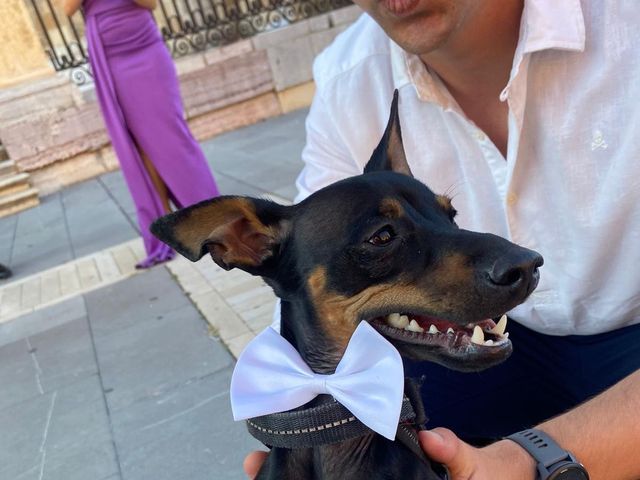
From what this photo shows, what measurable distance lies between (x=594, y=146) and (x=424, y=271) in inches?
30.9

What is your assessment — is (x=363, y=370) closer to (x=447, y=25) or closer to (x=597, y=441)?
(x=597, y=441)

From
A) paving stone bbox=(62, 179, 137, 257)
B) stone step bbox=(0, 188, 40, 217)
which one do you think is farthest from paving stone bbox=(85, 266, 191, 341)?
stone step bbox=(0, 188, 40, 217)

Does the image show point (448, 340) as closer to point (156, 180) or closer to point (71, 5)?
point (156, 180)

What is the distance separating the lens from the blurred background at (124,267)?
140 inches

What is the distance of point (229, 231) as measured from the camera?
1878 mm

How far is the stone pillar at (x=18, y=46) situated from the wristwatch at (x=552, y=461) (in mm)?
10372

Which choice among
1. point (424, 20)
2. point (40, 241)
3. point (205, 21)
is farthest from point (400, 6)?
point (205, 21)

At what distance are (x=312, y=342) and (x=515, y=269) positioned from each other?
60 centimetres

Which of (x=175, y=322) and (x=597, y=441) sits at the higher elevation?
(x=597, y=441)

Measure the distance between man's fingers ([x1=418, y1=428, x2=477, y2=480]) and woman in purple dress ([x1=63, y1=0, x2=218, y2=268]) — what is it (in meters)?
4.59

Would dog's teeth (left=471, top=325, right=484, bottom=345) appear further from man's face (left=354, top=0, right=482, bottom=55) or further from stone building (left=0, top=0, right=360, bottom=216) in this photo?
stone building (left=0, top=0, right=360, bottom=216)

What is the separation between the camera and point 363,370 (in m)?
1.68

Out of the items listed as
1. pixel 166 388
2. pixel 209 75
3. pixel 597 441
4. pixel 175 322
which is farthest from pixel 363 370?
pixel 209 75

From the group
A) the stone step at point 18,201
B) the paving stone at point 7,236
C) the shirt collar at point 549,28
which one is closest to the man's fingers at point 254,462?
the shirt collar at point 549,28
